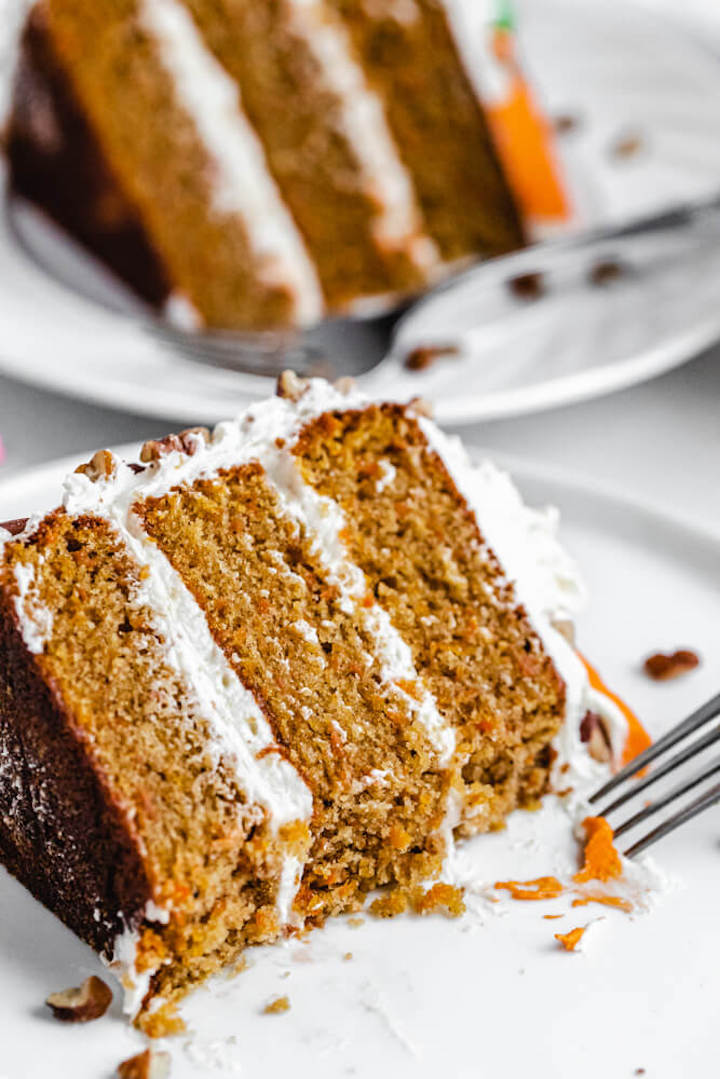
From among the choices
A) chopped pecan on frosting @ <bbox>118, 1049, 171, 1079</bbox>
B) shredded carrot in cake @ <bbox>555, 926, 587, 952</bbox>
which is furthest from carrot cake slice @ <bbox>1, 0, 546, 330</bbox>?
chopped pecan on frosting @ <bbox>118, 1049, 171, 1079</bbox>

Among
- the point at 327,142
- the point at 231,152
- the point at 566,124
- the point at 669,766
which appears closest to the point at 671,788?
the point at 669,766

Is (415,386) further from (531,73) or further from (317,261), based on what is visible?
(531,73)

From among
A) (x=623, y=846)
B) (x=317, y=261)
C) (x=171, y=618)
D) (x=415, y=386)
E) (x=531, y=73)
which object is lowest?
(x=623, y=846)

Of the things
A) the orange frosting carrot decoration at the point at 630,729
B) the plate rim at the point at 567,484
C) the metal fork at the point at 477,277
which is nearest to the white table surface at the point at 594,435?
the metal fork at the point at 477,277

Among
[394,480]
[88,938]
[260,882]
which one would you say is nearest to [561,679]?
[394,480]

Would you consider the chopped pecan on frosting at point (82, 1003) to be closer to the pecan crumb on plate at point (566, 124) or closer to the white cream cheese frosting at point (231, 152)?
the white cream cheese frosting at point (231, 152)

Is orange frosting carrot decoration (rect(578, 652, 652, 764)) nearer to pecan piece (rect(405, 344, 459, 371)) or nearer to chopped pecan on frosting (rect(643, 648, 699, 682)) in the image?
chopped pecan on frosting (rect(643, 648, 699, 682))
